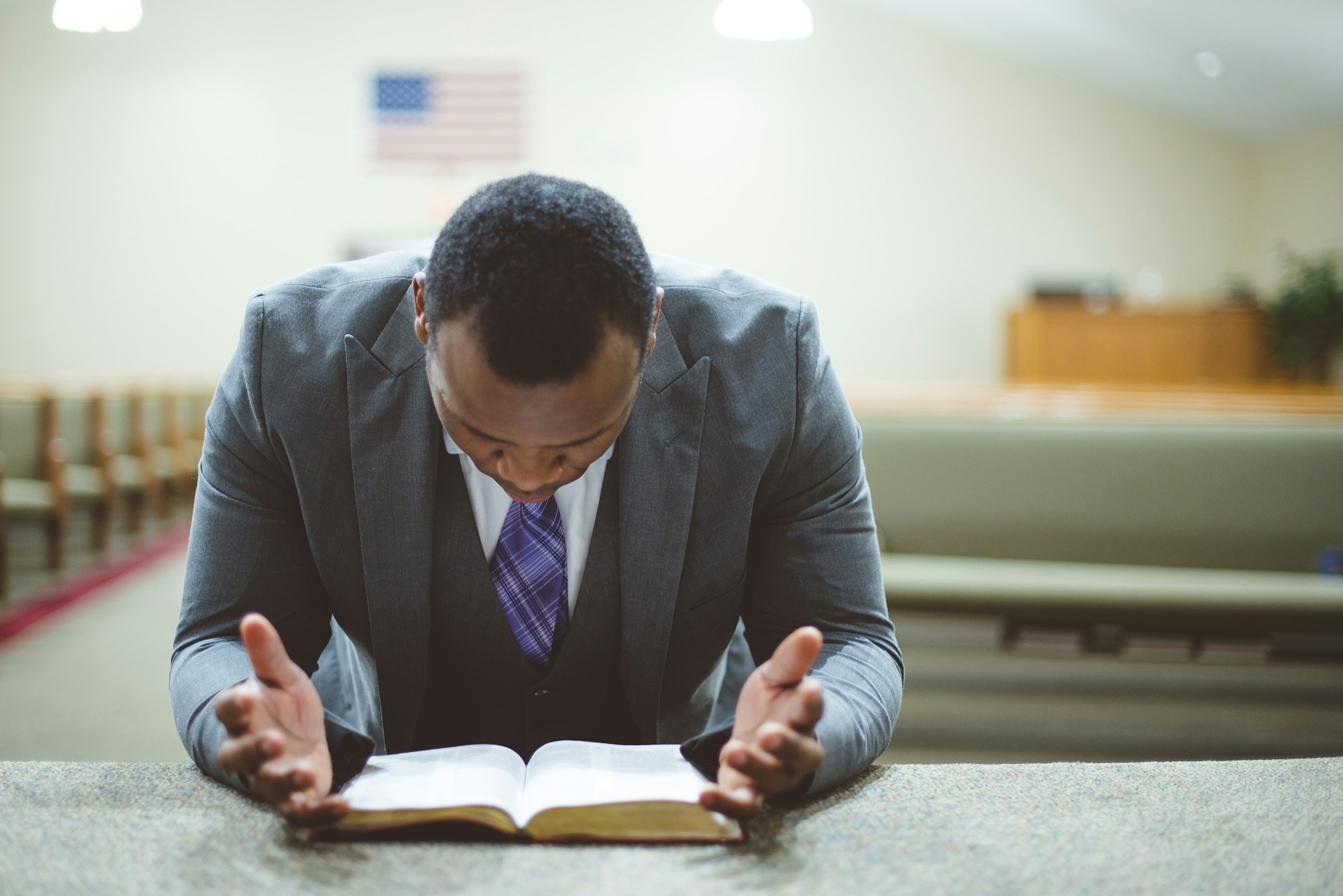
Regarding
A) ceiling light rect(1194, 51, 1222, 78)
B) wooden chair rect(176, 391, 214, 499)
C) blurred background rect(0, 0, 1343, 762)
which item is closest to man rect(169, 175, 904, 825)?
wooden chair rect(176, 391, 214, 499)

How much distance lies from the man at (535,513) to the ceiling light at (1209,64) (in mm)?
9162

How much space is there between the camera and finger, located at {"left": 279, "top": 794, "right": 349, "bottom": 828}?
0.69 m

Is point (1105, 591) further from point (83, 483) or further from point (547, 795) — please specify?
point (83, 483)

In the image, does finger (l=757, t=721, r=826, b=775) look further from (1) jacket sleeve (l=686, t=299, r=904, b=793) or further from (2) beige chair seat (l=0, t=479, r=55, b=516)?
(2) beige chair seat (l=0, t=479, r=55, b=516)

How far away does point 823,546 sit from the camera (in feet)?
3.45

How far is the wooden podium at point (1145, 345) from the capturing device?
28.9 ft

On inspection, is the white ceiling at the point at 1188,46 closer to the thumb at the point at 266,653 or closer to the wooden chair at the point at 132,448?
the wooden chair at the point at 132,448

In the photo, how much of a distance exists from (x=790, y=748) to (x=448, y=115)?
948 cm

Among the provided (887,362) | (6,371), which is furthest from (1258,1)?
(6,371)

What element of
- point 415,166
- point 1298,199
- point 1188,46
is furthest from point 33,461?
point 1298,199

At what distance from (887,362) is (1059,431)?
7.36 m

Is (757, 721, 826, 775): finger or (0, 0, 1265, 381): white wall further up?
(0, 0, 1265, 381): white wall

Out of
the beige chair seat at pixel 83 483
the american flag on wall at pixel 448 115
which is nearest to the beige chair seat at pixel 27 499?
the beige chair seat at pixel 83 483

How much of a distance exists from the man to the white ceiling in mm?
8127
